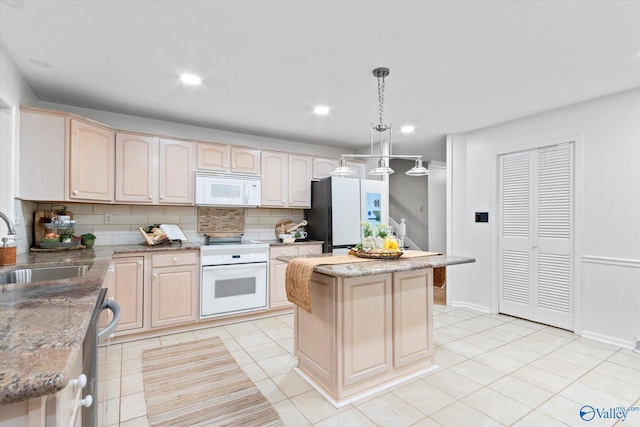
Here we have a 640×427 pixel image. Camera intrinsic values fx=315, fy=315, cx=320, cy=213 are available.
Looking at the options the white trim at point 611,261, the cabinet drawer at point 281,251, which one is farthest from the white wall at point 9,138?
the white trim at point 611,261

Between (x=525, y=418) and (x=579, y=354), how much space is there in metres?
1.40

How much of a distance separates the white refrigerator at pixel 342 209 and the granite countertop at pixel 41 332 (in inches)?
115

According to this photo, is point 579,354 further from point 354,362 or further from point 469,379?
point 354,362

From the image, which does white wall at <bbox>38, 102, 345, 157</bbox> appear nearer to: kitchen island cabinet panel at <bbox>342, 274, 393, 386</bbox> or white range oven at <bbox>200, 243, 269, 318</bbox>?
white range oven at <bbox>200, 243, 269, 318</bbox>

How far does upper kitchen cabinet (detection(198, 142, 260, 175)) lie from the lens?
3.84m

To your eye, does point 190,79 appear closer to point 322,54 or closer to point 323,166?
point 322,54

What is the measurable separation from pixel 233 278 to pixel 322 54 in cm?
259

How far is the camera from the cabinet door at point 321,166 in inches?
185

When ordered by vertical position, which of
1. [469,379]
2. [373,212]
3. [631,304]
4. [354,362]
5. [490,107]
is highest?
[490,107]

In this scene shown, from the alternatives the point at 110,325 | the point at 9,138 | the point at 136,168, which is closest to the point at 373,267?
the point at 110,325

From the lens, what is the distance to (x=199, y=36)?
2.07 metres

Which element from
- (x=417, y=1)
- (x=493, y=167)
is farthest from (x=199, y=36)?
(x=493, y=167)

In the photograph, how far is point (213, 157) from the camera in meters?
3.90

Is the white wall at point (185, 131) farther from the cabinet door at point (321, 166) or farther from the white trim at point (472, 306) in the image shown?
the white trim at point (472, 306)
